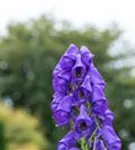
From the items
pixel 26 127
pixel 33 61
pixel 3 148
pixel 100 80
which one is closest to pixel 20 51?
pixel 33 61

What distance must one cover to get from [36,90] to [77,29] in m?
6.49

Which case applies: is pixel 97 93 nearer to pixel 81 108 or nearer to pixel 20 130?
pixel 81 108

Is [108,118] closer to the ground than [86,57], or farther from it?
closer to the ground

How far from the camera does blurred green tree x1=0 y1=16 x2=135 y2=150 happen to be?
5206 cm

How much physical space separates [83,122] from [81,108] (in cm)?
8

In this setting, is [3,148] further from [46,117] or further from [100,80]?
[46,117]

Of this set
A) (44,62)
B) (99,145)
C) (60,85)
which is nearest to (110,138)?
(99,145)

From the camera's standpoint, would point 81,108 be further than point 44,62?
No

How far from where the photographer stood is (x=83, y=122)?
3.58m

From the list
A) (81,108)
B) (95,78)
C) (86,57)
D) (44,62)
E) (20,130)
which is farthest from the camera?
(44,62)

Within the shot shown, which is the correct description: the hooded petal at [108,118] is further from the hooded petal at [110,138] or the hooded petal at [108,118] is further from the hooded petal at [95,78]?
the hooded petal at [95,78]

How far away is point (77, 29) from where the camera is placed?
5712 cm

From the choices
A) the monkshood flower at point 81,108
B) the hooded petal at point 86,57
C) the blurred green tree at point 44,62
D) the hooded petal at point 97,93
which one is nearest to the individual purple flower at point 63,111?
the monkshood flower at point 81,108

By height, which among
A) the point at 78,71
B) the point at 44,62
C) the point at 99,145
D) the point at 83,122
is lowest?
the point at 99,145
